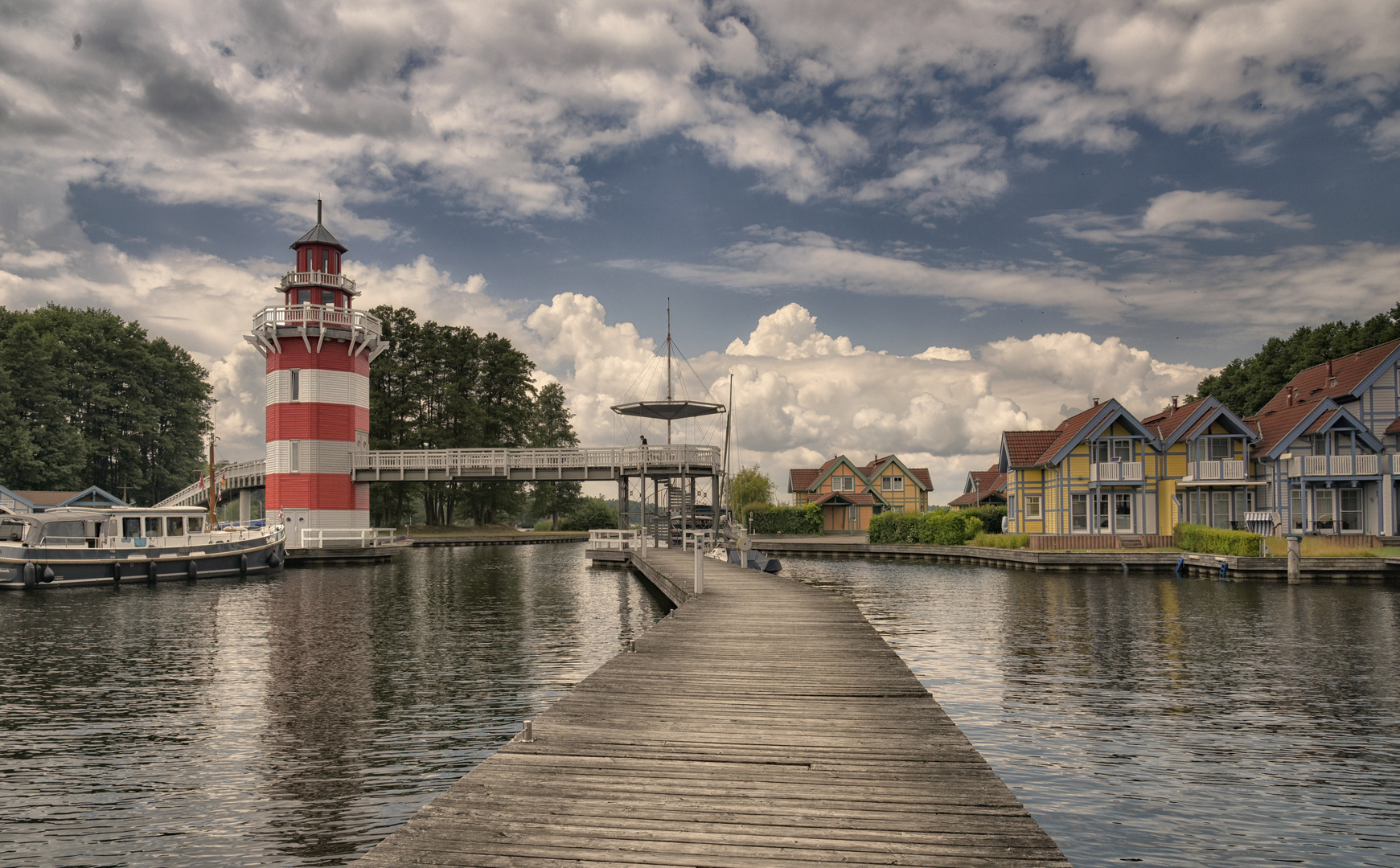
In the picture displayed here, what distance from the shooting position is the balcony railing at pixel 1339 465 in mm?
41500

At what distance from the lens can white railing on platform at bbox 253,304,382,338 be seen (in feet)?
161

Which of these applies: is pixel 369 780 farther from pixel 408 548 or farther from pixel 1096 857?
pixel 408 548

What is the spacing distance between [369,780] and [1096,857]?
7.67 meters

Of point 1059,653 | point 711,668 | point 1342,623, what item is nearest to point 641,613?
point 1059,653

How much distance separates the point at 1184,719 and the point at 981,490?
86.0 meters

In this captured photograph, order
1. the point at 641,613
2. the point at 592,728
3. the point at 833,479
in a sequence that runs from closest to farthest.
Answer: the point at 592,728, the point at 641,613, the point at 833,479

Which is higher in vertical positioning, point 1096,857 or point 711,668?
point 711,668

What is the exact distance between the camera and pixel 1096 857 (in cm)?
780

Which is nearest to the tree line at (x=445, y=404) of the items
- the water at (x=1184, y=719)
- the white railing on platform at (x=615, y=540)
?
the white railing on platform at (x=615, y=540)

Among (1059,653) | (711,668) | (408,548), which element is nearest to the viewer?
(711,668)

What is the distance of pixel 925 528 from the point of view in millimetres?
55062

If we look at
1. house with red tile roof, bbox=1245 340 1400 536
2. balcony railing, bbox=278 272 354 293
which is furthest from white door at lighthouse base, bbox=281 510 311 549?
house with red tile roof, bbox=1245 340 1400 536

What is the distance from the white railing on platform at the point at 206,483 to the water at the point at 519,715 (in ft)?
92.6

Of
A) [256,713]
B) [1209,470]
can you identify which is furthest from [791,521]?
[256,713]
